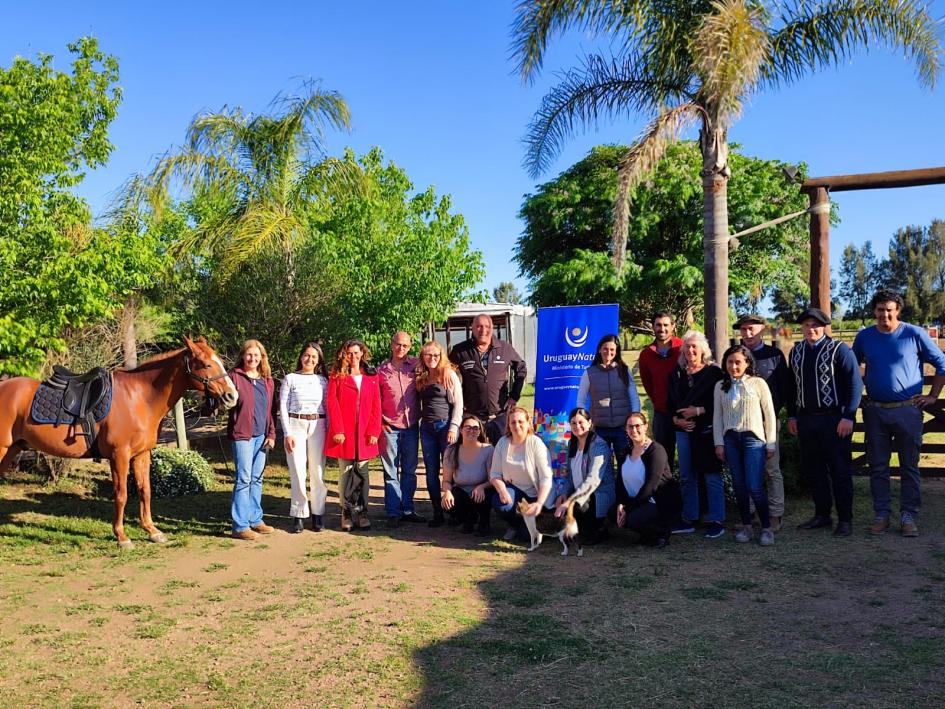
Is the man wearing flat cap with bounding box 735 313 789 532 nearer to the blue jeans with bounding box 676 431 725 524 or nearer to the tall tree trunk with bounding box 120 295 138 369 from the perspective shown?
the blue jeans with bounding box 676 431 725 524

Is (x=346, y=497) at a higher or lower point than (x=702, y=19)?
lower

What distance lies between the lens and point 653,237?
902 inches

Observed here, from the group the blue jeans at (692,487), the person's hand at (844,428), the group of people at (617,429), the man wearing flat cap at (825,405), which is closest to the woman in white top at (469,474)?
the group of people at (617,429)

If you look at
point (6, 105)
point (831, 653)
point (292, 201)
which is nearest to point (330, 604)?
point (831, 653)

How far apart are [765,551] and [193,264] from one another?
9455mm

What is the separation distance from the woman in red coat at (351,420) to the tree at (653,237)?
599 inches

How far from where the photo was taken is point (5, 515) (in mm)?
7859

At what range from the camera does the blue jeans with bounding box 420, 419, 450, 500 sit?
725cm

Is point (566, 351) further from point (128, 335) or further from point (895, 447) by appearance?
point (128, 335)

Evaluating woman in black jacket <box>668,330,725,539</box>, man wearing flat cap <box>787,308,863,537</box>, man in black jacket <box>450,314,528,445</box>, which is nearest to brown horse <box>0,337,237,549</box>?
man in black jacket <box>450,314,528,445</box>

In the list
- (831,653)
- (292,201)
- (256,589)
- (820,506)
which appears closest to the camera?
(831,653)

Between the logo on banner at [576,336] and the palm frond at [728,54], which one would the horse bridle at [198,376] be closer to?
the logo on banner at [576,336]

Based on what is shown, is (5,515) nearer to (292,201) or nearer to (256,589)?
(256,589)

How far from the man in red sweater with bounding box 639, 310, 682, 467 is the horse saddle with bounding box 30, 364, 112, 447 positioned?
193 inches
